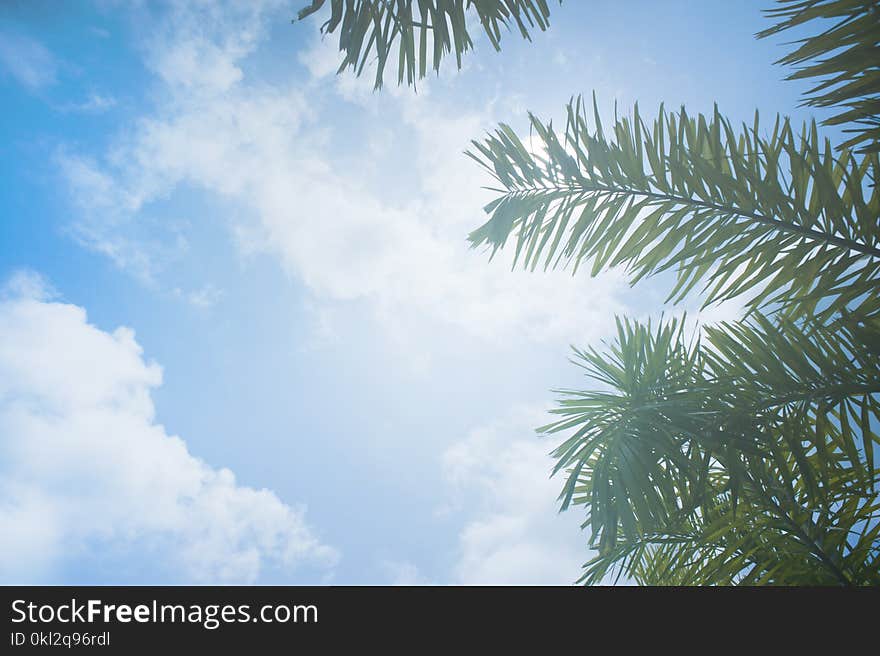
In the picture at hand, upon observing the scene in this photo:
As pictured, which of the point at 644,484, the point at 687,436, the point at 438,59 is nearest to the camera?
the point at 438,59

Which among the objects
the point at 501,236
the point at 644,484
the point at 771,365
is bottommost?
the point at 644,484

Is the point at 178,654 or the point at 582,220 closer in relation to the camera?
the point at 178,654

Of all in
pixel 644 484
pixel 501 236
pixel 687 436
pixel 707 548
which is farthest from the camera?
pixel 501 236

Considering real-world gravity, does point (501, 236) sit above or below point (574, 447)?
above

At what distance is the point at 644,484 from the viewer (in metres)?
1.44

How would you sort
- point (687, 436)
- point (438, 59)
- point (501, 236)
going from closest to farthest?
point (438, 59), point (687, 436), point (501, 236)

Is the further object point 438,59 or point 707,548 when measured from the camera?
point 707,548

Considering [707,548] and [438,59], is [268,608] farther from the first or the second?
[707,548]

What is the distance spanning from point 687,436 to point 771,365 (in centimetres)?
42

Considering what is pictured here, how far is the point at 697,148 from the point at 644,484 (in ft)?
4.41

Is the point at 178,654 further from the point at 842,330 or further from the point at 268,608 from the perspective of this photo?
the point at 842,330

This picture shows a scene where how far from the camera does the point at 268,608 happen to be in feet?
1.99

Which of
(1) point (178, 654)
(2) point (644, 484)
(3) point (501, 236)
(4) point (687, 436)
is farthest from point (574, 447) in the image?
(1) point (178, 654)

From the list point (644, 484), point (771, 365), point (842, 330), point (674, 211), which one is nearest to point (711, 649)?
point (644, 484)
